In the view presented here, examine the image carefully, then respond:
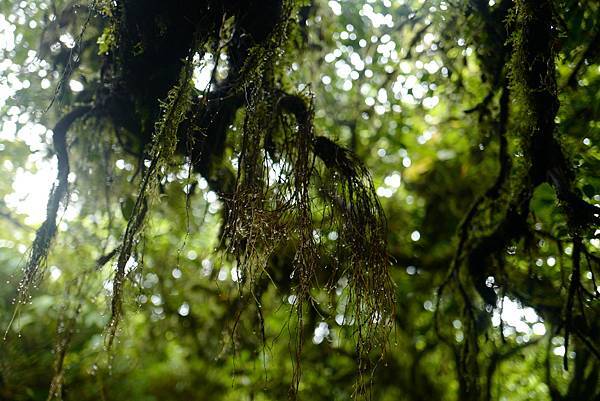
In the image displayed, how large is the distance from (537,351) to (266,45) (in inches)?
103

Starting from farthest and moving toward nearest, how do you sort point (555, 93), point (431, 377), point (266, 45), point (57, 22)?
point (431, 377)
point (57, 22)
point (266, 45)
point (555, 93)

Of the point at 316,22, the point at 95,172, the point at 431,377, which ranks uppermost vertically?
the point at 316,22

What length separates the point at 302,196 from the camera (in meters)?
1.30

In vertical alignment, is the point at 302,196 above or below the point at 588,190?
below

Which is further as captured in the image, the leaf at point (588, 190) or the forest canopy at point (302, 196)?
the leaf at point (588, 190)

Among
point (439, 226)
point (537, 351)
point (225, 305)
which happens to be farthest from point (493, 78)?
point (225, 305)

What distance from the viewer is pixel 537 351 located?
318 cm

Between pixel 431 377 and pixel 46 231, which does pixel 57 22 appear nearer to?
pixel 46 231

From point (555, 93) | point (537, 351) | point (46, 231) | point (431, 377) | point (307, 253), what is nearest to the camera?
point (307, 253)

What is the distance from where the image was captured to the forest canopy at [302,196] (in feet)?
4.86

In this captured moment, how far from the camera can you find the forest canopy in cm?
148

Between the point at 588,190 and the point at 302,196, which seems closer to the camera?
the point at 302,196

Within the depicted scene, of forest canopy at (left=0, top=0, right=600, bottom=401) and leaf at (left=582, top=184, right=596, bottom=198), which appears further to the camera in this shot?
leaf at (left=582, top=184, right=596, bottom=198)

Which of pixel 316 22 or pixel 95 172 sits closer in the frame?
pixel 95 172
